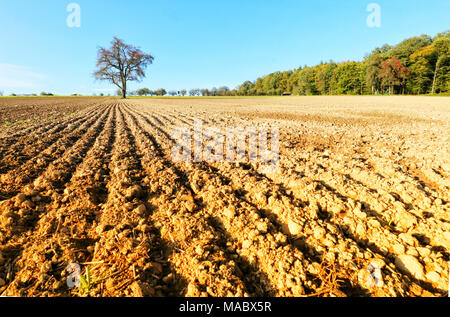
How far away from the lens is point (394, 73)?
46.0 metres

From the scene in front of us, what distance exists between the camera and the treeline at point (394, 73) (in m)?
42.8

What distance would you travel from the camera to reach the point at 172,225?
226cm

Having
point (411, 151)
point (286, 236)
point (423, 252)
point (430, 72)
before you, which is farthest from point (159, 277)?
point (430, 72)

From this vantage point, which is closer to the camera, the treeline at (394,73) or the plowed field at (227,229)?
the plowed field at (227,229)
